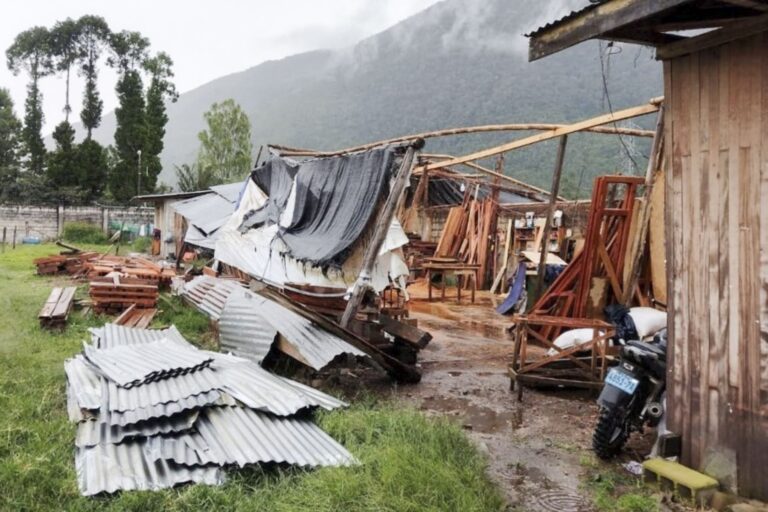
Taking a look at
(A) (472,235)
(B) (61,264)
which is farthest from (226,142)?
(A) (472,235)

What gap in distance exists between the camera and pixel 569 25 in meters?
3.58

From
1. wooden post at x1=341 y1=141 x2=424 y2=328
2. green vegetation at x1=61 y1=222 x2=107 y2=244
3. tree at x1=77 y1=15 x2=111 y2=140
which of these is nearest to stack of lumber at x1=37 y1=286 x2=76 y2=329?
wooden post at x1=341 y1=141 x2=424 y2=328

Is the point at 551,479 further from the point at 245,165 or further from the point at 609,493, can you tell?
the point at 245,165

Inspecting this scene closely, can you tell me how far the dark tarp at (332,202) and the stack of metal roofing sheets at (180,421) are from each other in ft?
6.95

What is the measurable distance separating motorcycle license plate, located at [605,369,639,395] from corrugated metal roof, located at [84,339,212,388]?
11.4 ft

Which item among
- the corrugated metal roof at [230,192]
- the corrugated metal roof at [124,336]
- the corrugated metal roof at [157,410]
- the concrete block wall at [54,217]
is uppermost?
A: the corrugated metal roof at [230,192]

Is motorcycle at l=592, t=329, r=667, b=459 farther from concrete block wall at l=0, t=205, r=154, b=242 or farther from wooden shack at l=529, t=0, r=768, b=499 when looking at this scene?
concrete block wall at l=0, t=205, r=154, b=242

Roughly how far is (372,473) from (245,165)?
32.8m

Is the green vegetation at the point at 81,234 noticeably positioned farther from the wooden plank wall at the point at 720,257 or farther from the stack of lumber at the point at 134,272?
the wooden plank wall at the point at 720,257

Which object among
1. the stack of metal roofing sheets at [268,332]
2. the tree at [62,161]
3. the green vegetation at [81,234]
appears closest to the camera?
the stack of metal roofing sheets at [268,332]

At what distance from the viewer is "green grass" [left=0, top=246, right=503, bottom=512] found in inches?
128

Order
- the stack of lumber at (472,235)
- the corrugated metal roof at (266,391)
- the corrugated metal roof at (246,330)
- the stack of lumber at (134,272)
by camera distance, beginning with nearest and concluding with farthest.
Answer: the corrugated metal roof at (266,391) < the corrugated metal roof at (246,330) < the stack of lumber at (134,272) < the stack of lumber at (472,235)

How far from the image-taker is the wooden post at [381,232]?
21.0 ft

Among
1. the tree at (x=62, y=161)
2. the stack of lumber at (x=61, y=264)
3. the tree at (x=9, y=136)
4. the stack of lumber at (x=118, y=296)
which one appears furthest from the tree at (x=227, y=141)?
the stack of lumber at (x=118, y=296)
